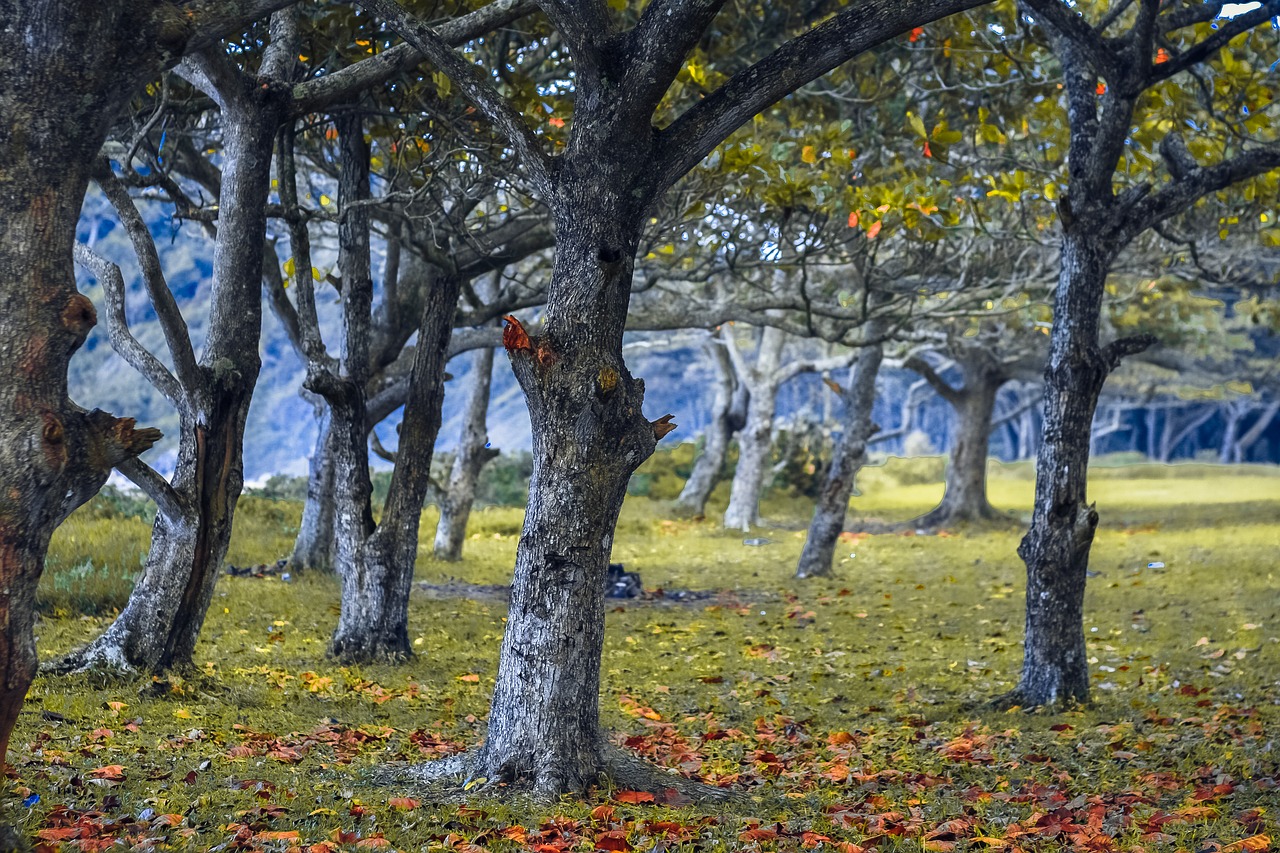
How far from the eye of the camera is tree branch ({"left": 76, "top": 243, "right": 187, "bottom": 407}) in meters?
7.47

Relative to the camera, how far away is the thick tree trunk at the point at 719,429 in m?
26.5

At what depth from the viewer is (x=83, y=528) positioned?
14.6m

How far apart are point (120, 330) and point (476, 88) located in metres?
Answer: 3.25

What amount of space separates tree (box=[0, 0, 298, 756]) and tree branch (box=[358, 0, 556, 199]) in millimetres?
1753

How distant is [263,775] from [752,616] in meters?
8.33

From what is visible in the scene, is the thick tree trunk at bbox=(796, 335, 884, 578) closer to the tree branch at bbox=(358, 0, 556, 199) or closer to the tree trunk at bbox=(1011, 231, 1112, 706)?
the tree trunk at bbox=(1011, 231, 1112, 706)

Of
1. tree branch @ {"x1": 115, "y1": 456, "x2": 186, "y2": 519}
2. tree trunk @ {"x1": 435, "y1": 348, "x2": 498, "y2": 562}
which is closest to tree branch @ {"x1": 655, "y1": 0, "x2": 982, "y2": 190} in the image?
tree branch @ {"x1": 115, "y1": 456, "x2": 186, "y2": 519}

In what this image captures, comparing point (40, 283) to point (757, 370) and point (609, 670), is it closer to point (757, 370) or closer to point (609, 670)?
point (609, 670)

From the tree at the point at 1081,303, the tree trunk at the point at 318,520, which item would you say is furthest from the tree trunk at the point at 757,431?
the tree at the point at 1081,303

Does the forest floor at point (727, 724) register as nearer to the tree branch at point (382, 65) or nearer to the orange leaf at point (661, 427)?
the orange leaf at point (661, 427)

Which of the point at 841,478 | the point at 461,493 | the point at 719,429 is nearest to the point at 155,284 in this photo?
the point at 461,493

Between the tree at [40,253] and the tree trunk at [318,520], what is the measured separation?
9.78 meters

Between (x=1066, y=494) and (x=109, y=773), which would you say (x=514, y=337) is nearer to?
(x=109, y=773)

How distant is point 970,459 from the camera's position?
25953 millimetres
